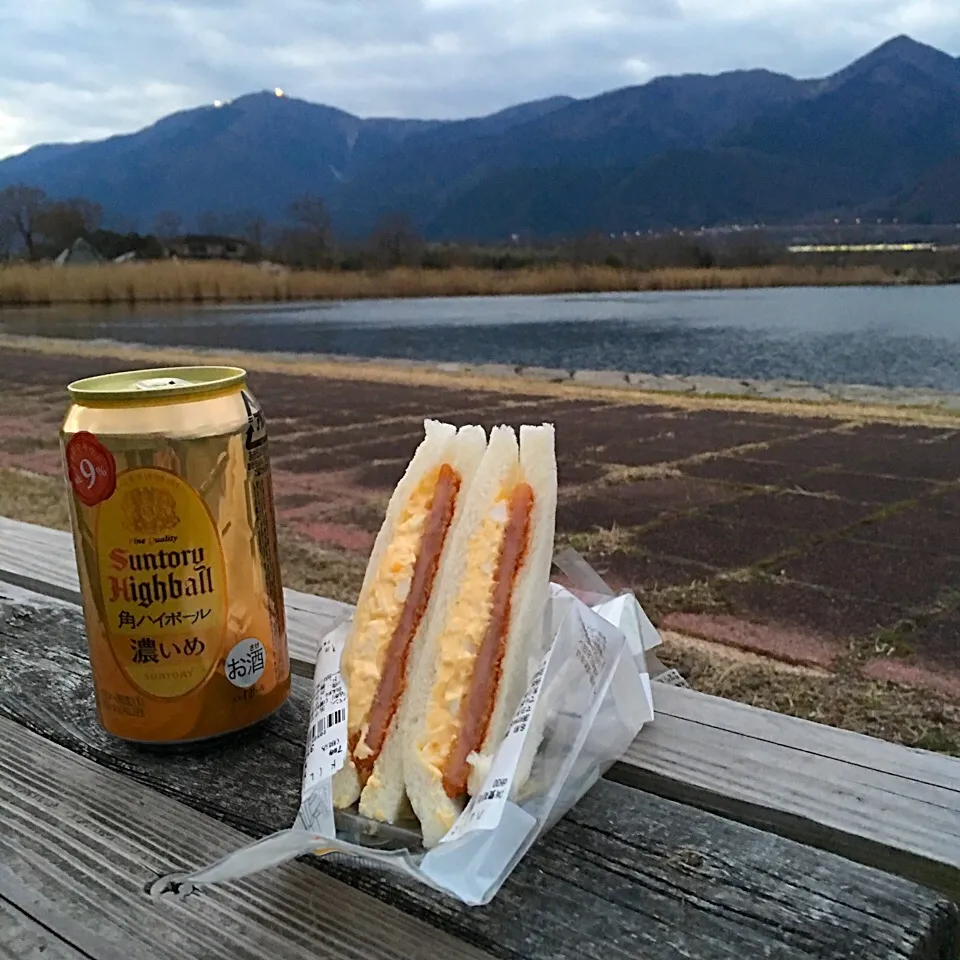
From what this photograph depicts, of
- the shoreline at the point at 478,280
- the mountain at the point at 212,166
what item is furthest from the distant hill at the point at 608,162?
the shoreline at the point at 478,280

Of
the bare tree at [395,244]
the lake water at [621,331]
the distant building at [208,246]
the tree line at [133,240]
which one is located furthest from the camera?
the distant building at [208,246]

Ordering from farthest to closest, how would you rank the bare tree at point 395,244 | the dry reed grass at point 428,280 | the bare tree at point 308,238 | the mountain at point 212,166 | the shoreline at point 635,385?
the mountain at point 212,166
the bare tree at point 308,238
the bare tree at point 395,244
the dry reed grass at point 428,280
the shoreline at point 635,385

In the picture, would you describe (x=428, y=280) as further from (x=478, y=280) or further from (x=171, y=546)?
(x=171, y=546)

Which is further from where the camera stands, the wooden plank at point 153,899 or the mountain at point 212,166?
the mountain at point 212,166

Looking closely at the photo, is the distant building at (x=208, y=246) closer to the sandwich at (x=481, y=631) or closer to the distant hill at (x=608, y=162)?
the sandwich at (x=481, y=631)

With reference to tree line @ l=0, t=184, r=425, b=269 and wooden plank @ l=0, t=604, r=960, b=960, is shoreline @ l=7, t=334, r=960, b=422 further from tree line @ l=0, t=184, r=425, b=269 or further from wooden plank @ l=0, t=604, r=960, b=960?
tree line @ l=0, t=184, r=425, b=269

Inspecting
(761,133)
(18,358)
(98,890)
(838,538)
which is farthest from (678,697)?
(761,133)

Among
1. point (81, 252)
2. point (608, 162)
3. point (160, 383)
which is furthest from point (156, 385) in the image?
point (608, 162)

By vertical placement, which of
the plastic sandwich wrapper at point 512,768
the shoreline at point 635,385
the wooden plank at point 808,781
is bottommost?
the shoreline at point 635,385

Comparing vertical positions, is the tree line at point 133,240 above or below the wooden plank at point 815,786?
above
